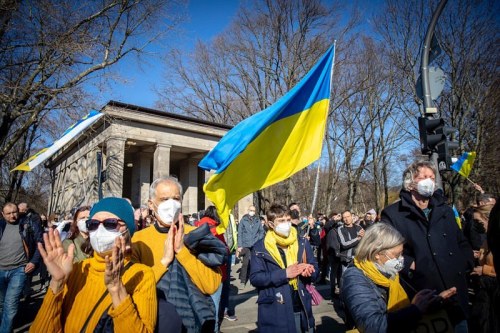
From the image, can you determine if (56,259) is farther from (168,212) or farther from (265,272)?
(265,272)

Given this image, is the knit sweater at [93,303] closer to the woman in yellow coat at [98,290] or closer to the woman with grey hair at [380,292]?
the woman in yellow coat at [98,290]

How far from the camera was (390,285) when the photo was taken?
7.59 ft

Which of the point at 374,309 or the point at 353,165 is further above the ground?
the point at 353,165

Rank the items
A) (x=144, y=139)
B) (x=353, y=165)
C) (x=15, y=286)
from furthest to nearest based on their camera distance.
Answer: (x=353, y=165)
(x=144, y=139)
(x=15, y=286)

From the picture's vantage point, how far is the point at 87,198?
26.8 m

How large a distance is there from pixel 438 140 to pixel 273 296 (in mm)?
4239

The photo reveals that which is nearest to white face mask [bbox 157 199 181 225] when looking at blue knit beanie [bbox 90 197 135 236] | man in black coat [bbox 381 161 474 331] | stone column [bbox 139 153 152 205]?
blue knit beanie [bbox 90 197 135 236]

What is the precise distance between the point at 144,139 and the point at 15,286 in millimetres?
21558

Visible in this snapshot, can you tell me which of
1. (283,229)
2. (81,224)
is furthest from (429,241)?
(81,224)

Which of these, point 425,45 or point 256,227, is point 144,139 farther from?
point 425,45

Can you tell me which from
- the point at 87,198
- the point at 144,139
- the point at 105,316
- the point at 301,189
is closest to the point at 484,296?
the point at 105,316

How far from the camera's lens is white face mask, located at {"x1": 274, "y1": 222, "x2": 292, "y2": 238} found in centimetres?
387

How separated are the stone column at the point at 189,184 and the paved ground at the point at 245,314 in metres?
21.5

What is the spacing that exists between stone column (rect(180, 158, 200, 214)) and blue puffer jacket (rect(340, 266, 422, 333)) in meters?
28.7
